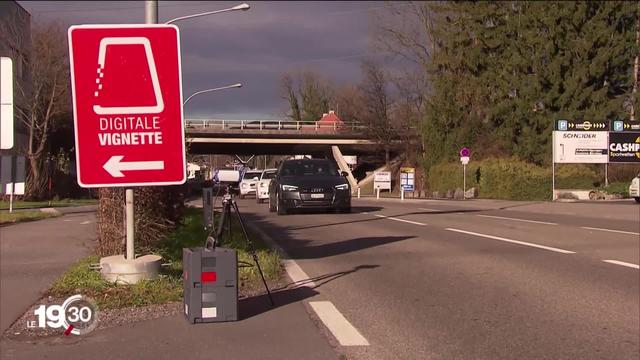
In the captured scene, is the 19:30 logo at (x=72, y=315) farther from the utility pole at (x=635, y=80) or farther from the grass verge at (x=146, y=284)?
the utility pole at (x=635, y=80)

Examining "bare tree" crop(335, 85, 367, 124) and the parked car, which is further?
"bare tree" crop(335, 85, 367, 124)

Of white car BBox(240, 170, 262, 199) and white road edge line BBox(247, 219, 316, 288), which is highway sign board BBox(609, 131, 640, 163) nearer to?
white car BBox(240, 170, 262, 199)

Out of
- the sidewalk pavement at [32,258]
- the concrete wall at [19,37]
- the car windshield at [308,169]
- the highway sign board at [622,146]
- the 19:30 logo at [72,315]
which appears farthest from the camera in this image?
the highway sign board at [622,146]

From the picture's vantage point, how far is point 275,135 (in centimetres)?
6681

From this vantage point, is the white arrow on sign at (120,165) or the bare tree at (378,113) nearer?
the white arrow on sign at (120,165)

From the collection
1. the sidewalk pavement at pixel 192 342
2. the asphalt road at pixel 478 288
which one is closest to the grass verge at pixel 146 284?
the sidewalk pavement at pixel 192 342

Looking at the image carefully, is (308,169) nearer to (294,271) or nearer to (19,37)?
(294,271)

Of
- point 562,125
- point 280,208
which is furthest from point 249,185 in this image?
point 280,208

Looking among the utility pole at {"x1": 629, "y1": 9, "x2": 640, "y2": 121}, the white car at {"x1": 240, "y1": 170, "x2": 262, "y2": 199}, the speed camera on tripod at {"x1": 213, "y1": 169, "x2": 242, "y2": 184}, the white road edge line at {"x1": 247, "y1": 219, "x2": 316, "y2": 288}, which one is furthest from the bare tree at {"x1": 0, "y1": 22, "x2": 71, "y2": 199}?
the utility pole at {"x1": 629, "y1": 9, "x2": 640, "y2": 121}

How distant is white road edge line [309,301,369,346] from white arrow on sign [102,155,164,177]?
7.06 feet

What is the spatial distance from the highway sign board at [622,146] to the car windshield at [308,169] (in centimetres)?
2042

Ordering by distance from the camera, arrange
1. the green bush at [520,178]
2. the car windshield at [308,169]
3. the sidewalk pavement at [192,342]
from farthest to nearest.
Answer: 1. the green bush at [520,178]
2. the car windshield at [308,169]
3. the sidewalk pavement at [192,342]

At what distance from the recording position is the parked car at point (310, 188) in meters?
18.7

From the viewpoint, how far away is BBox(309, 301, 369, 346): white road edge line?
5.52m
